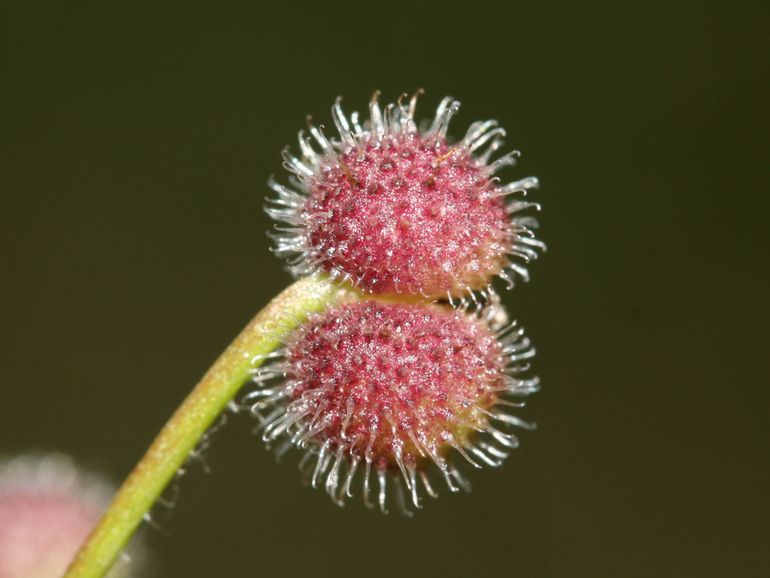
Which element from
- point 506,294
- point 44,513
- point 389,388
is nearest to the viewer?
point 389,388

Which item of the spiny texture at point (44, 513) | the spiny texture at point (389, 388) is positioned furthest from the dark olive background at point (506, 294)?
the spiny texture at point (389, 388)

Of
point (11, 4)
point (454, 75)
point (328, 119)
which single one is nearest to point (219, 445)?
point (328, 119)

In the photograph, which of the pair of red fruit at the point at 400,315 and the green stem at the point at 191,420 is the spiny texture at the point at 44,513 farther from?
the pair of red fruit at the point at 400,315

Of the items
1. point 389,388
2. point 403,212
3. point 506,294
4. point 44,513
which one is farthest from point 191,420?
point 506,294

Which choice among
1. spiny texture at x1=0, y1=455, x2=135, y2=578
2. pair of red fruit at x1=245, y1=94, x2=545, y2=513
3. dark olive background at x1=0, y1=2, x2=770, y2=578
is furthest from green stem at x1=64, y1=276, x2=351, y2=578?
dark olive background at x1=0, y1=2, x2=770, y2=578

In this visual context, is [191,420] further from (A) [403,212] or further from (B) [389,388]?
(A) [403,212]
